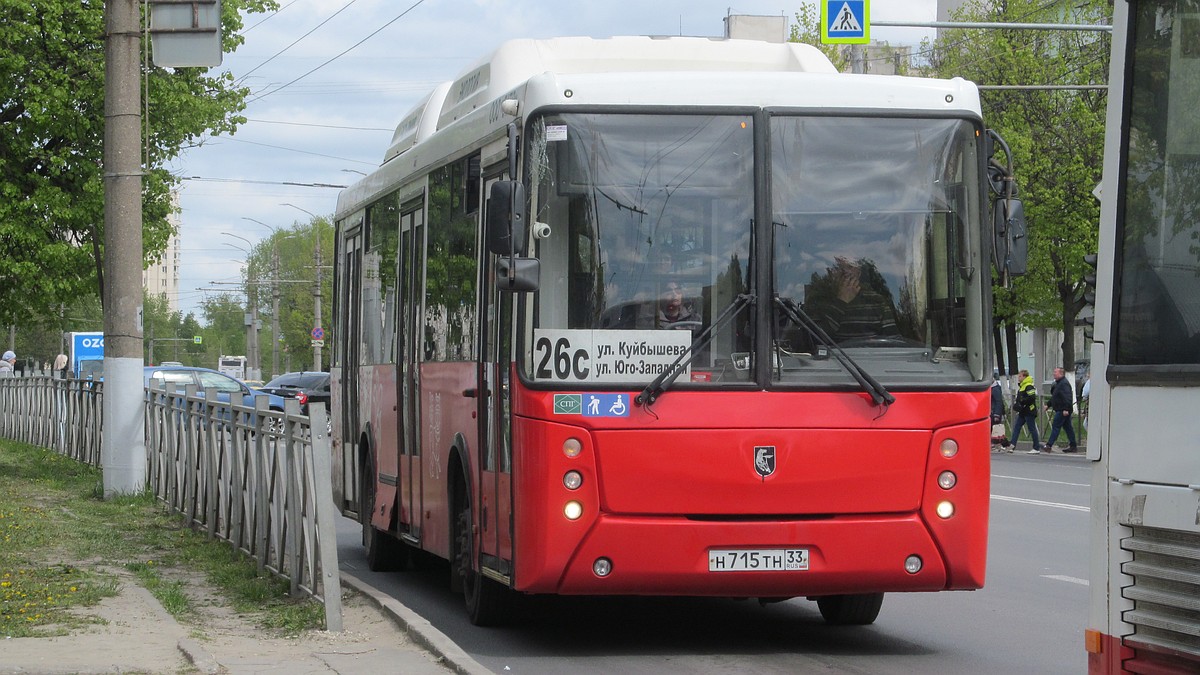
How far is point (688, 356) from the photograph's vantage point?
30.3 ft

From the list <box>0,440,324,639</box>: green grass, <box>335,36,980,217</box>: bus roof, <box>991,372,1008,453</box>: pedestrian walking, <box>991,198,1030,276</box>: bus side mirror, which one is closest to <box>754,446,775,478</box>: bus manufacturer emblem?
<box>991,198,1030,276</box>: bus side mirror

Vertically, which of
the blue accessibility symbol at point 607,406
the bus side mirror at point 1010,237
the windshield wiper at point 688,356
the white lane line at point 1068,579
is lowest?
the white lane line at point 1068,579

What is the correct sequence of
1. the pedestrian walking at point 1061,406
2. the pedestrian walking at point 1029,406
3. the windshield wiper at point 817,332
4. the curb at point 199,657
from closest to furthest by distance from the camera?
1. the curb at point 199,657
2. the windshield wiper at point 817,332
3. the pedestrian walking at point 1061,406
4. the pedestrian walking at point 1029,406

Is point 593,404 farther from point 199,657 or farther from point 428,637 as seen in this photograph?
point 199,657

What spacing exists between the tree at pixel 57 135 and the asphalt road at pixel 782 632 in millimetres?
13519

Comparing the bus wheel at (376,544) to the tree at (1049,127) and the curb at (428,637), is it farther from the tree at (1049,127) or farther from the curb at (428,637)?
the tree at (1049,127)

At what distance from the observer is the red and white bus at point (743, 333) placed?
9.16 metres

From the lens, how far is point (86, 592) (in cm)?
1113

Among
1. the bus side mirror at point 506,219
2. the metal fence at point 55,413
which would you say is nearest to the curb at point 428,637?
the bus side mirror at point 506,219

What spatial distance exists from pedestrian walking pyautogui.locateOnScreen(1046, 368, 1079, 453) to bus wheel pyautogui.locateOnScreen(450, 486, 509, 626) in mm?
25360

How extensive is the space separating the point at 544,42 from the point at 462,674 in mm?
4161

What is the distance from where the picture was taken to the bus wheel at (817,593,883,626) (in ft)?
35.1

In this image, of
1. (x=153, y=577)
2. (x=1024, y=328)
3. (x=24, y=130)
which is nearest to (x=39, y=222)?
(x=24, y=130)

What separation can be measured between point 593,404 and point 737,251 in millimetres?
1101
